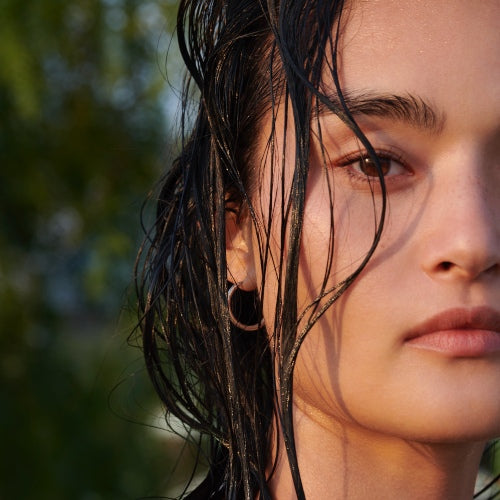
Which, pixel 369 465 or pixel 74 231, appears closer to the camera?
pixel 369 465

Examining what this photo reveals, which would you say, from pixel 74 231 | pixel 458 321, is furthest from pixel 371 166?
pixel 74 231

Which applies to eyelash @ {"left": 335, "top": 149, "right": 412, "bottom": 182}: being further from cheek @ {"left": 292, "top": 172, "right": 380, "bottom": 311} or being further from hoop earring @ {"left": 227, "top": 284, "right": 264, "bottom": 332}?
hoop earring @ {"left": 227, "top": 284, "right": 264, "bottom": 332}

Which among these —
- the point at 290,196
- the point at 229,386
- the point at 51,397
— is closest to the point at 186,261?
the point at 229,386

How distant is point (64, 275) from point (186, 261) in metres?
1.70

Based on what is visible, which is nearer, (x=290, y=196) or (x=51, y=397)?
(x=290, y=196)

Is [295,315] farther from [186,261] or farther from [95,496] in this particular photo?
[95,496]

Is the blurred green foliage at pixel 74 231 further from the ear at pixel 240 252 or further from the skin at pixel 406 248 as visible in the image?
the skin at pixel 406 248

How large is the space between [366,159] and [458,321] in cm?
29

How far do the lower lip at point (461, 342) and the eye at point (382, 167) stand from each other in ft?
0.85

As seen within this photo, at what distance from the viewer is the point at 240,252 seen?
68.9 inches

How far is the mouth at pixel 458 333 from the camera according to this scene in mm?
1423

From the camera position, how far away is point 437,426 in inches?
56.9

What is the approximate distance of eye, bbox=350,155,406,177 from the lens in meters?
1.50

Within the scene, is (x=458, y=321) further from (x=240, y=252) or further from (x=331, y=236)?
(x=240, y=252)
